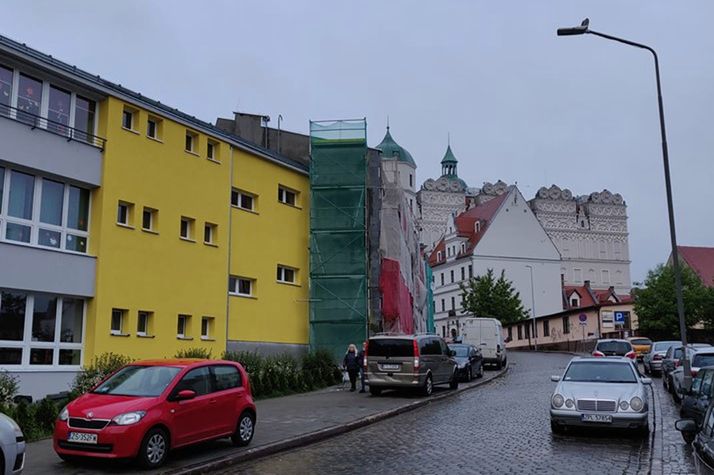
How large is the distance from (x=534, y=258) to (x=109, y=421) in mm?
82403

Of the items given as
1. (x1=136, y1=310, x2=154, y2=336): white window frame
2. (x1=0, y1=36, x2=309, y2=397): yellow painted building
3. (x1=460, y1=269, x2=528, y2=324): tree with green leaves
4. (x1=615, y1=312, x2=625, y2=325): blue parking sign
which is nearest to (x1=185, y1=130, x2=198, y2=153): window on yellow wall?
(x1=0, y1=36, x2=309, y2=397): yellow painted building

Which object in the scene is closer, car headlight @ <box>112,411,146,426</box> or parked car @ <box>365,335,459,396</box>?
car headlight @ <box>112,411,146,426</box>

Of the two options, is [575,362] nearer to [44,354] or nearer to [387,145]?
[44,354]

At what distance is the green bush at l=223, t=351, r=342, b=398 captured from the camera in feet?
74.7

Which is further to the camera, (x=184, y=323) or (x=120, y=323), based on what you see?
(x=184, y=323)

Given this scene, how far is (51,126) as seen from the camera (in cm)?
2105

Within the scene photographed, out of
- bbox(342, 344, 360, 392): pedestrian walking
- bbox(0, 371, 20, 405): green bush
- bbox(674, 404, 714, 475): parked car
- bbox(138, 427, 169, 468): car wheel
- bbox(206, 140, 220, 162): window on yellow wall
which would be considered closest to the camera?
bbox(674, 404, 714, 475): parked car

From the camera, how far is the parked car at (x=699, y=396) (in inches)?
521

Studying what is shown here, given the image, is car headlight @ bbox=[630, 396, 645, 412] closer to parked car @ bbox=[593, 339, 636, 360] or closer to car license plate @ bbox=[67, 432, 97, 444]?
car license plate @ bbox=[67, 432, 97, 444]

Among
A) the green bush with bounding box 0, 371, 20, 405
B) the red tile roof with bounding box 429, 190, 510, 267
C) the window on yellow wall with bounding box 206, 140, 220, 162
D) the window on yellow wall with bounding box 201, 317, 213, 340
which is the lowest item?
the green bush with bounding box 0, 371, 20, 405

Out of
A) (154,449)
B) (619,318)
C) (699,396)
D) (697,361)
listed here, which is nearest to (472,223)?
(619,318)

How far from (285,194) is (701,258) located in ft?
224

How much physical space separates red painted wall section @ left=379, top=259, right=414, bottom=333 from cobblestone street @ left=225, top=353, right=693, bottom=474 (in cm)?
1645

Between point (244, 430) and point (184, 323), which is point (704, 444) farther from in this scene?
point (184, 323)
